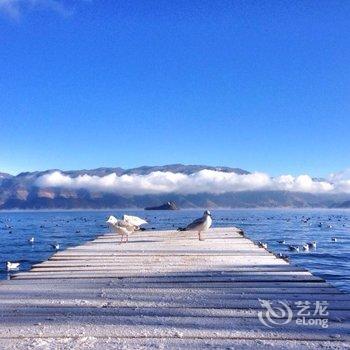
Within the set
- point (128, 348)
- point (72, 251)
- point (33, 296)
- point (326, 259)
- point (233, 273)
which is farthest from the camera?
point (326, 259)

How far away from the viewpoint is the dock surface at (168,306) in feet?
18.9

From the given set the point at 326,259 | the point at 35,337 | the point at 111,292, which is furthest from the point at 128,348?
the point at 326,259

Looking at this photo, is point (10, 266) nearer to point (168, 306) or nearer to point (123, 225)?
point (123, 225)

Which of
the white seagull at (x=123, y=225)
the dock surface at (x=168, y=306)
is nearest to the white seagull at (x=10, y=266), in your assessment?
the white seagull at (x=123, y=225)

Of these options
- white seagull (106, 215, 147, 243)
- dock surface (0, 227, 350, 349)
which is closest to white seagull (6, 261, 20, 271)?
white seagull (106, 215, 147, 243)

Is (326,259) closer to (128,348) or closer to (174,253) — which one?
(174,253)

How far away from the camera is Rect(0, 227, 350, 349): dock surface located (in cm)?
577

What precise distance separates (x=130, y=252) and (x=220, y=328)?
383 inches

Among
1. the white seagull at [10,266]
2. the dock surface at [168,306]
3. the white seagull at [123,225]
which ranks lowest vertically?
the white seagull at [10,266]

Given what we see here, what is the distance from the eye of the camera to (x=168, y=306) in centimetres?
750

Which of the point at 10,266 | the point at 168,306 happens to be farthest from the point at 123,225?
the point at 10,266

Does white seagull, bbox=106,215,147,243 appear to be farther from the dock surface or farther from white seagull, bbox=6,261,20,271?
white seagull, bbox=6,261,20,271

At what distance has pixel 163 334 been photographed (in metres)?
5.96

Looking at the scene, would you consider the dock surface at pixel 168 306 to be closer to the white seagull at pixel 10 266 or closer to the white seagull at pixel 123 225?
the white seagull at pixel 123 225
